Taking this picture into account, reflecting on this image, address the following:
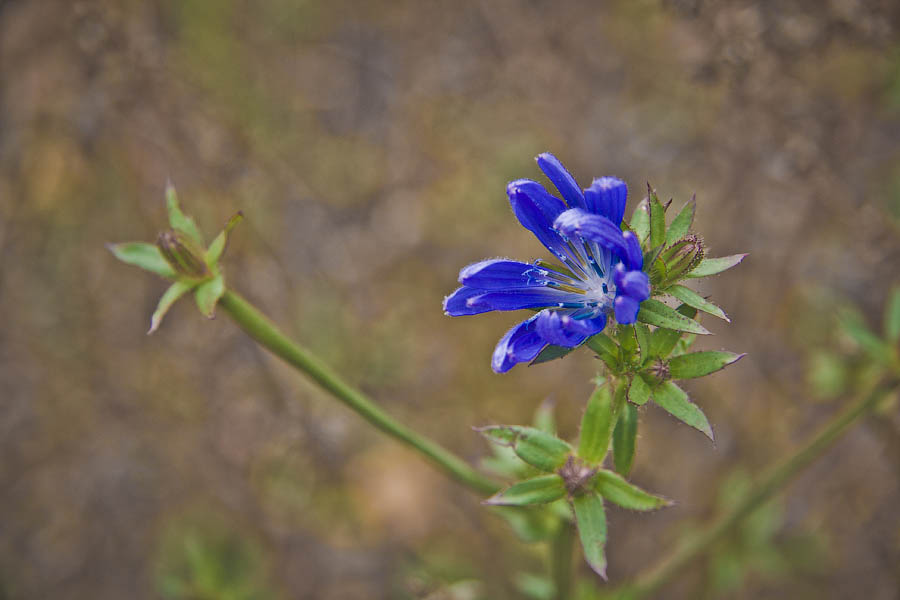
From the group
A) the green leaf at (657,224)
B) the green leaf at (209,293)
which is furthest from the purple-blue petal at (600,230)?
the green leaf at (209,293)

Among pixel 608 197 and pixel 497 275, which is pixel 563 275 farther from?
pixel 608 197

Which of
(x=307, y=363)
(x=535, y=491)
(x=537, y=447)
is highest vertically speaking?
(x=537, y=447)

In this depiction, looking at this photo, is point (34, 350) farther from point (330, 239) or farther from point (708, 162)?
point (708, 162)

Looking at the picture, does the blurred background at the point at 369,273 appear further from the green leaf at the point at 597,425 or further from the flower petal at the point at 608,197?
the flower petal at the point at 608,197

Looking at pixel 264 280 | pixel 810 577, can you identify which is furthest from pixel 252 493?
pixel 810 577

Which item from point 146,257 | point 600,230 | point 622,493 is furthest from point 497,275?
point 146,257

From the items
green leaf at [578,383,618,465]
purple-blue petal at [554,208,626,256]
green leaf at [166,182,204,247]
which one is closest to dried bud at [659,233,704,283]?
purple-blue petal at [554,208,626,256]
